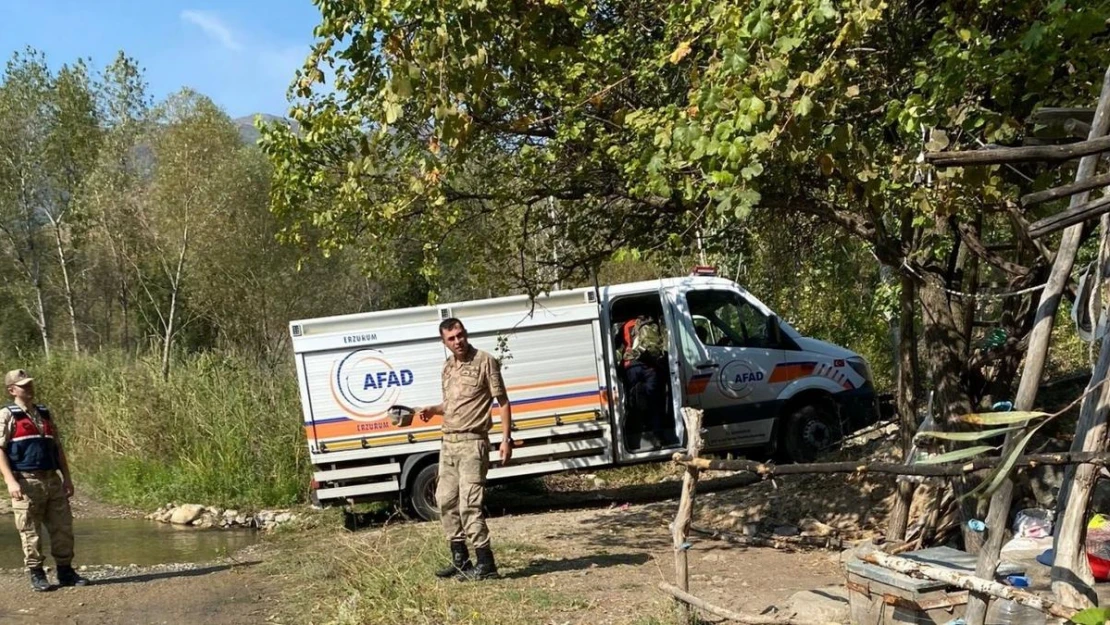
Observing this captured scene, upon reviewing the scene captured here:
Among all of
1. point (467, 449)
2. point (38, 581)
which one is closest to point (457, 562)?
point (467, 449)

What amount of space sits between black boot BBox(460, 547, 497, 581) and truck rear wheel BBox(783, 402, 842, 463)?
5180 mm

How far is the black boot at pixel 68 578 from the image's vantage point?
8516mm

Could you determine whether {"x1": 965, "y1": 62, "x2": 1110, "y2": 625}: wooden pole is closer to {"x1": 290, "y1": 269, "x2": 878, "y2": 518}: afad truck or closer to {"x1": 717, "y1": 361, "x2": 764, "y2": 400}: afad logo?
{"x1": 290, "y1": 269, "x2": 878, "y2": 518}: afad truck

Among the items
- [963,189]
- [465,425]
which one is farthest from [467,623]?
[963,189]

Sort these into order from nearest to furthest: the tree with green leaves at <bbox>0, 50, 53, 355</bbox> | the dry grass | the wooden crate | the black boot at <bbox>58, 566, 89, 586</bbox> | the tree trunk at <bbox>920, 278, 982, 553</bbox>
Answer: the wooden crate
the dry grass
the tree trunk at <bbox>920, 278, 982, 553</bbox>
the black boot at <bbox>58, 566, 89, 586</bbox>
the tree with green leaves at <bbox>0, 50, 53, 355</bbox>

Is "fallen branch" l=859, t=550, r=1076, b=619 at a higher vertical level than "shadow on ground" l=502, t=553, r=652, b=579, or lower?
higher

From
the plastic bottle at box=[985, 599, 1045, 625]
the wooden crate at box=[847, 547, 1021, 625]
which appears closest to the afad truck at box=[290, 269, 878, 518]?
the wooden crate at box=[847, 547, 1021, 625]

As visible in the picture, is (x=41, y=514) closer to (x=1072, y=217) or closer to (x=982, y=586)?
(x=982, y=586)

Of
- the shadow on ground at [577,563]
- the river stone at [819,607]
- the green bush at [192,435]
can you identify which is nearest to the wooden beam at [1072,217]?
the river stone at [819,607]

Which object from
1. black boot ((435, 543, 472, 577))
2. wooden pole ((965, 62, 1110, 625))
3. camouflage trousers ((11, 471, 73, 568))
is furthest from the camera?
camouflage trousers ((11, 471, 73, 568))

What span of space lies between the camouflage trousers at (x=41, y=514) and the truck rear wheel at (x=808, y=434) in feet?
24.5

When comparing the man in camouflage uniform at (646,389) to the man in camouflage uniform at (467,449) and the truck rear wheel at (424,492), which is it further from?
the man in camouflage uniform at (467,449)

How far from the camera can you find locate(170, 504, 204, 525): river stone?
12.4 metres

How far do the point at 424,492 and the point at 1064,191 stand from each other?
847cm
